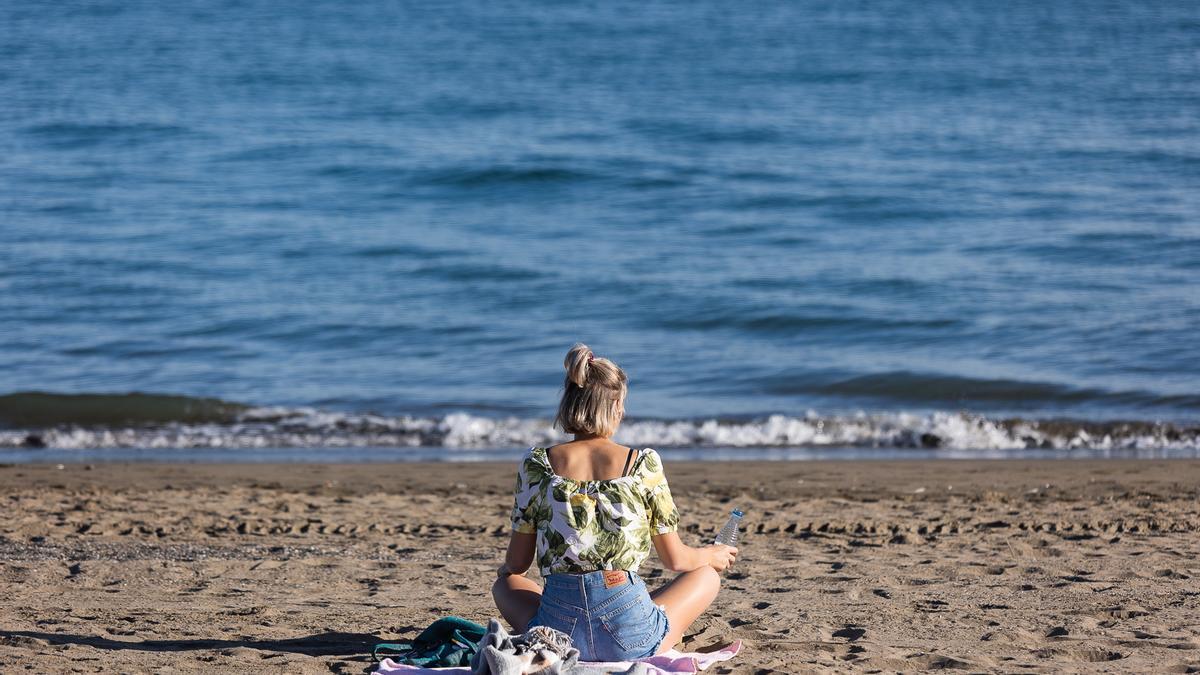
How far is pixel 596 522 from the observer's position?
3.96m

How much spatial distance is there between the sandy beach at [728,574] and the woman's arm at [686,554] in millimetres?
402

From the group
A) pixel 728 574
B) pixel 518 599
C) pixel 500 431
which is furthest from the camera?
pixel 500 431

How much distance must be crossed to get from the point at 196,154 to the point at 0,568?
18.9 meters

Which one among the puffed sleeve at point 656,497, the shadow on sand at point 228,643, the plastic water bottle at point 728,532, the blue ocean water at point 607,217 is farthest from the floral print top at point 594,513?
the blue ocean water at point 607,217

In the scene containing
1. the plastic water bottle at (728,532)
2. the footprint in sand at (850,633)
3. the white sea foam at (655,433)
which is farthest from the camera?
the white sea foam at (655,433)

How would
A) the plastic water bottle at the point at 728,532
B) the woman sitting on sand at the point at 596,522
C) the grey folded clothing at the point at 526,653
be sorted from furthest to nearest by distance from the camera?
the plastic water bottle at the point at 728,532
the woman sitting on sand at the point at 596,522
the grey folded clothing at the point at 526,653

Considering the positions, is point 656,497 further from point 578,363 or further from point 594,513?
point 578,363

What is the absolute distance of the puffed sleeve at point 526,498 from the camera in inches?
158

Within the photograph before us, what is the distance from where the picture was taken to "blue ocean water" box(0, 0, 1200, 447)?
12.3 meters

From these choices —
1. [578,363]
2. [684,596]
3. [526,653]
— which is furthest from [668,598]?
[578,363]

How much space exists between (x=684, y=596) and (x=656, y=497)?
0.52m

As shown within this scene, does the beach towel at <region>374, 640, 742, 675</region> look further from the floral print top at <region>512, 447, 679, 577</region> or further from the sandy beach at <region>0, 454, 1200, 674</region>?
the floral print top at <region>512, 447, 679, 577</region>

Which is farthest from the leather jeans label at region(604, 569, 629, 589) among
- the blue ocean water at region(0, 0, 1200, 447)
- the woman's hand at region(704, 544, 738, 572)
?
the blue ocean water at region(0, 0, 1200, 447)

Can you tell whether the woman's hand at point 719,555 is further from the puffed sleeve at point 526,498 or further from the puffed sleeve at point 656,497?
the puffed sleeve at point 526,498
